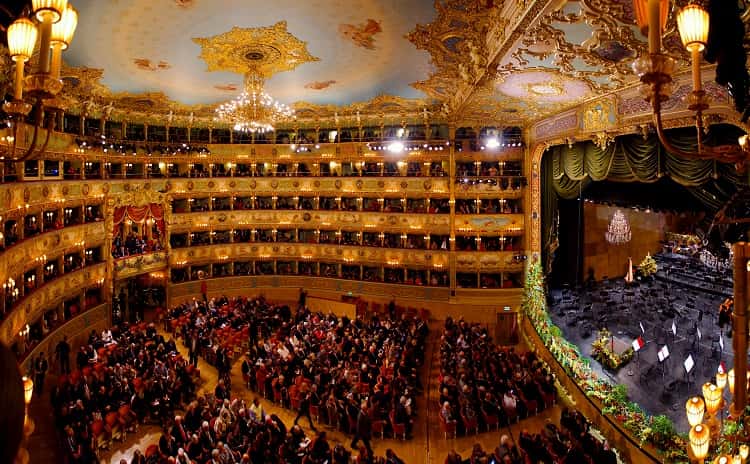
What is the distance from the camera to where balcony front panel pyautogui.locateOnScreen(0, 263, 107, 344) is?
11.4 metres

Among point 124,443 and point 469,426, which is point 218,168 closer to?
point 124,443

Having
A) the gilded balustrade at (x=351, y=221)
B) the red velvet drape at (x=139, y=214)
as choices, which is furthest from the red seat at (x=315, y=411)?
the red velvet drape at (x=139, y=214)

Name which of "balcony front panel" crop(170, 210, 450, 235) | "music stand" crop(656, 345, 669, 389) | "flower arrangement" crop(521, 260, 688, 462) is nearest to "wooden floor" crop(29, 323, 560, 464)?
"flower arrangement" crop(521, 260, 688, 462)

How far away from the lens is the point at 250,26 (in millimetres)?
10797

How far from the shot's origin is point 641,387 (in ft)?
39.7

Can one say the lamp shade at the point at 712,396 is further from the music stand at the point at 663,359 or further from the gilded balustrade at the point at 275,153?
the gilded balustrade at the point at 275,153

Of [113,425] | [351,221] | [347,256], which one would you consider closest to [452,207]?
[351,221]

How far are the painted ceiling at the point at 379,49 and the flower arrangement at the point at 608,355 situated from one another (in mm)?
7502

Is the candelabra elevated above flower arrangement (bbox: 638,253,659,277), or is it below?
above

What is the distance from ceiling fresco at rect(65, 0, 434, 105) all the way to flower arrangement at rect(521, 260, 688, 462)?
9.17 m

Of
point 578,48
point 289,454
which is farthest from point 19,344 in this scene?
point 578,48

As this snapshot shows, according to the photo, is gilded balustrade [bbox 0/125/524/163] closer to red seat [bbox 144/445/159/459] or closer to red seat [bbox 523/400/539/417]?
red seat [bbox 523/400/539/417]

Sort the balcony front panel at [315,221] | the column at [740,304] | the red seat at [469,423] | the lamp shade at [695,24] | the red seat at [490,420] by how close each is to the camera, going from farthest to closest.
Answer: the balcony front panel at [315,221] → the red seat at [490,420] → the red seat at [469,423] → the column at [740,304] → the lamp shade at [695,24]

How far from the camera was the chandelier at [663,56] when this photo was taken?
2402 mm
